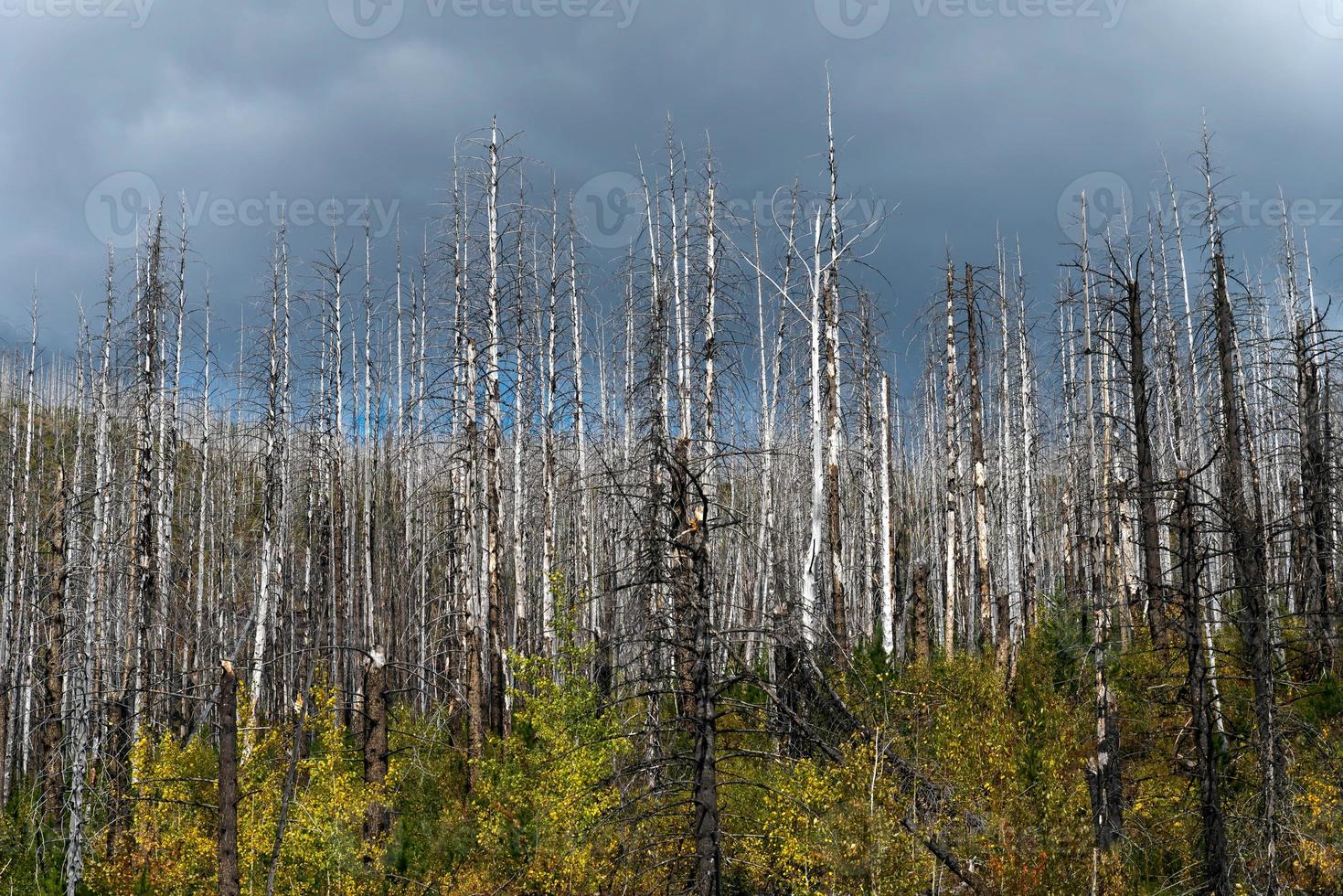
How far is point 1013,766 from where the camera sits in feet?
39.8

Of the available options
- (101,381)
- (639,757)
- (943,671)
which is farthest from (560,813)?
(101,381)

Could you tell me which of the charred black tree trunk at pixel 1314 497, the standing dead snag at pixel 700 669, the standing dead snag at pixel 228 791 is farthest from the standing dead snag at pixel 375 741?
the charred black tree trunk at pixel 1314 497

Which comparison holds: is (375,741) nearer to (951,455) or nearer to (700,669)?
(700,669)

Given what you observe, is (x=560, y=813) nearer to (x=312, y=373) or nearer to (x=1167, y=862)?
(x=1167, y=862)

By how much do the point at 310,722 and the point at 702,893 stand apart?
9.17 m

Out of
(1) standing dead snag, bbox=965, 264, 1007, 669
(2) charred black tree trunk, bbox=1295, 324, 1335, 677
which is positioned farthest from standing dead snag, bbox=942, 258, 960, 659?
(2) charred black tree trunk, bbox=1295, 324, 1335, 677

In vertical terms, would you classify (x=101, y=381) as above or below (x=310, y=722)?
above

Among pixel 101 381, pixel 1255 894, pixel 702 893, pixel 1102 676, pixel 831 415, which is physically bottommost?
pixel 1255 894

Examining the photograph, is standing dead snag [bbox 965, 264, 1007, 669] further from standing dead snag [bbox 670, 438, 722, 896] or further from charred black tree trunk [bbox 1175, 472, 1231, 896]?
standing dead snag [bbox 670, 438, 722, 896]

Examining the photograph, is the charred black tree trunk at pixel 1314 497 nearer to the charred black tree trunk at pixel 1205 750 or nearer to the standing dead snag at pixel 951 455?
the charred black tree trunk at pixel 1205 750

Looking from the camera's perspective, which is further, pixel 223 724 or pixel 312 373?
pixel 312 373

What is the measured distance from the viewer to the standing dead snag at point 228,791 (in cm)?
880

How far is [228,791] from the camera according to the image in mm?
8938

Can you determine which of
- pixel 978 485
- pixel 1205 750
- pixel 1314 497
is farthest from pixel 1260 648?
pixel 978 485
